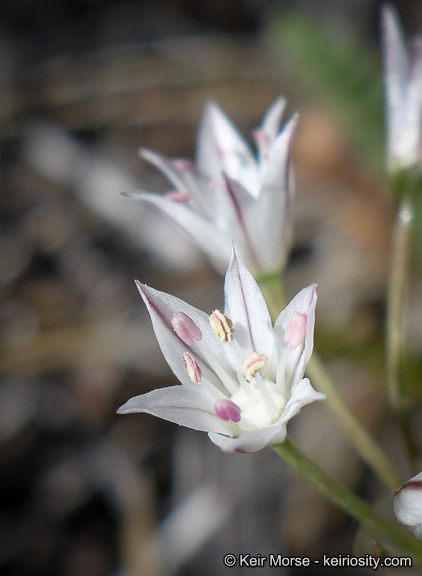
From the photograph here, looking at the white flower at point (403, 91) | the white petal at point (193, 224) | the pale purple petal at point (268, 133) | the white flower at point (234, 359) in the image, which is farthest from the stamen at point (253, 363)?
the white flower at point (403, 91)

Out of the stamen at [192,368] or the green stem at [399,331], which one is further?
the green stem at [399,331]

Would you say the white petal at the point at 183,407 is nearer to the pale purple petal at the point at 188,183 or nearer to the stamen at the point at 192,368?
the stamen at the point at 192,368

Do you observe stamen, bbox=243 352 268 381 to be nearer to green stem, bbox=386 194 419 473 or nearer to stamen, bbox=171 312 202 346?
stamen, bbox=171 312 202 346

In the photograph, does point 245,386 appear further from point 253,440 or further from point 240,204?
point 240,204

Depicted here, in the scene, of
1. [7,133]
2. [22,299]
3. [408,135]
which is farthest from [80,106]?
[408,135]

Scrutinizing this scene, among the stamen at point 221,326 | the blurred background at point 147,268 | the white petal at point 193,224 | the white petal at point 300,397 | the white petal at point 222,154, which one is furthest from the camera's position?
the blurred background at point 147,268

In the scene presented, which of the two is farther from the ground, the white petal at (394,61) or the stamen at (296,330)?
the white petal at (394,61)

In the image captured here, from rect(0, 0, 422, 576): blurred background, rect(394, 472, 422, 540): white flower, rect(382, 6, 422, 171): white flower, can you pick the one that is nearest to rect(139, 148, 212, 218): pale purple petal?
rect(382, 6, 422, 171): white flower
